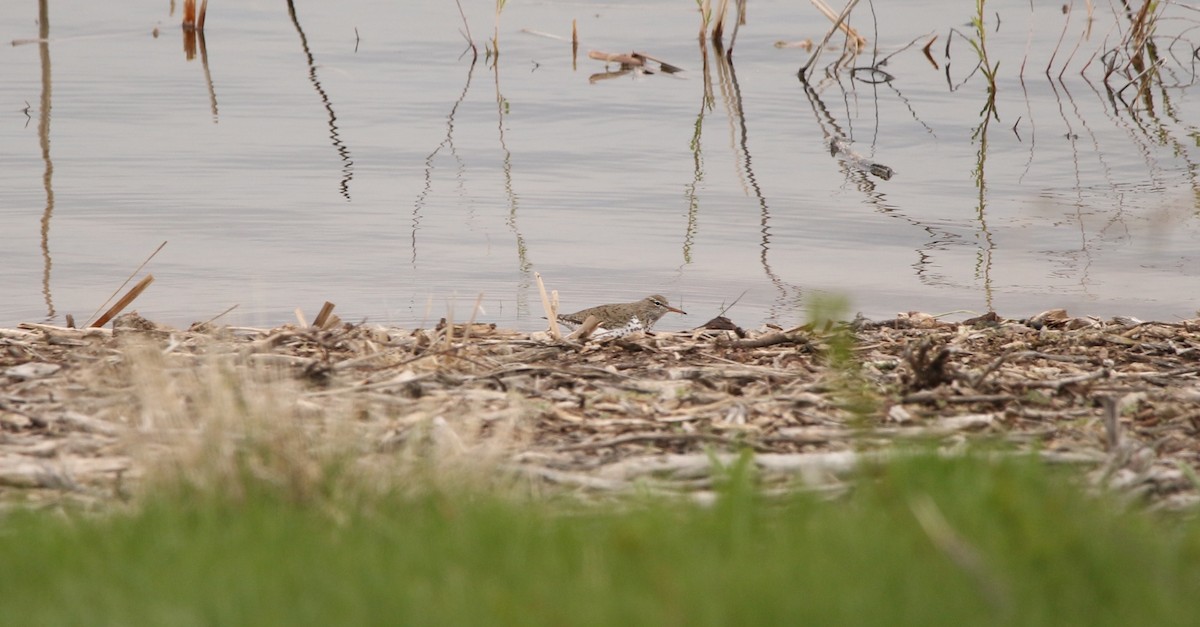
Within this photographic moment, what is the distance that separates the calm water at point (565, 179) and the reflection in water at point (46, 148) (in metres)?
0.04

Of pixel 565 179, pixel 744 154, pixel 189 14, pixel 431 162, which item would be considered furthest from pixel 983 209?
pixel 189 14

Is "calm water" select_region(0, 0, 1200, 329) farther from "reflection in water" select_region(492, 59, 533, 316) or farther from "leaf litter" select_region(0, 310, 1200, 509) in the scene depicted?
"leaf litter" select_region(0, 310, 1200, 509)

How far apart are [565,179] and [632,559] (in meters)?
8.32

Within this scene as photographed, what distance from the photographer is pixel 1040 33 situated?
61.9 feet

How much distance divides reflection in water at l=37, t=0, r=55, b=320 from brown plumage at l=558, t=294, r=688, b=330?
9.85 feet

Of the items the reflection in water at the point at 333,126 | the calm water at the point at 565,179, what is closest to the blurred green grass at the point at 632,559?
the calm water at the point at 565,179

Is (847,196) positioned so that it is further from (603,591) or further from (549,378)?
(603,591)

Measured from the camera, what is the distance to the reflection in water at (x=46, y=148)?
8609 millimetres

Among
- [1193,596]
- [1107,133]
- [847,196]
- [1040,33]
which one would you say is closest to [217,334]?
[1193,596]

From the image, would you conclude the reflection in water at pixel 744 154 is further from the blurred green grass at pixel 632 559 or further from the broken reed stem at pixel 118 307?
the blurred green grass at pixel 632 559

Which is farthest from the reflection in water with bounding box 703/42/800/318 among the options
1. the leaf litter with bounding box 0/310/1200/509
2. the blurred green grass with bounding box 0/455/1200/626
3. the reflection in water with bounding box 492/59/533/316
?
the blurred green grass with bounding box 0/455/1200/626

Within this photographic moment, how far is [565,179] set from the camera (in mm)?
11281

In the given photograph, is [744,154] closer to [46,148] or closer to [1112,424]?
[46,148]

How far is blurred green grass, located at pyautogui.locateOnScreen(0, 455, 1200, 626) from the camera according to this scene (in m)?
2.83
